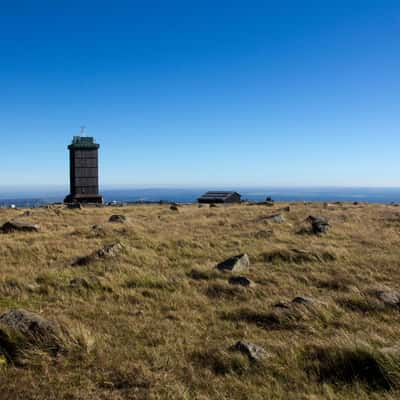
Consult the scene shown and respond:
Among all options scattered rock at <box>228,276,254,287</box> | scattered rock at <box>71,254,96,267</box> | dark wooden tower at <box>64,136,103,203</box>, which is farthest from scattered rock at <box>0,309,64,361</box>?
dark wooden tower at <box>64,136,103,203</box>

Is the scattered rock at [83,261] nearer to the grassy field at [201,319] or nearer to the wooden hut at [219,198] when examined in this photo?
the grassy field at [201,319]

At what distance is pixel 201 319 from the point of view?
700cm

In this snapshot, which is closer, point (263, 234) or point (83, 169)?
point (263, 234)

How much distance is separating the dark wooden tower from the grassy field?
25368 millimetres

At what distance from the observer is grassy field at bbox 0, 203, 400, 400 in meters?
4.58

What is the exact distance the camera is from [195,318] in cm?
703

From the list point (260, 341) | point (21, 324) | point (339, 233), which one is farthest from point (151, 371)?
point (339, 233)

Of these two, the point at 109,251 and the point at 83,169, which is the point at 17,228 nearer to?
the point at 109,251

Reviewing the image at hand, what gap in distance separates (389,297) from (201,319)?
436 centimetres

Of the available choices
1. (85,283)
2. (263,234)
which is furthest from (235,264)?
(263,234)

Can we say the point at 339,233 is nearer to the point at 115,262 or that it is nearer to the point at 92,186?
the point at 115,262

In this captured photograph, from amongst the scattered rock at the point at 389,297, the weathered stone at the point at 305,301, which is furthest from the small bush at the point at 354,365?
the scattered rock at the point at 389,297

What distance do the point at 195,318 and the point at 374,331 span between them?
343 cm

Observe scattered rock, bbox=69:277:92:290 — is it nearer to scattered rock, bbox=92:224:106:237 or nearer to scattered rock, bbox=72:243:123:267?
scattered rock, bbox=72:243:123:267
